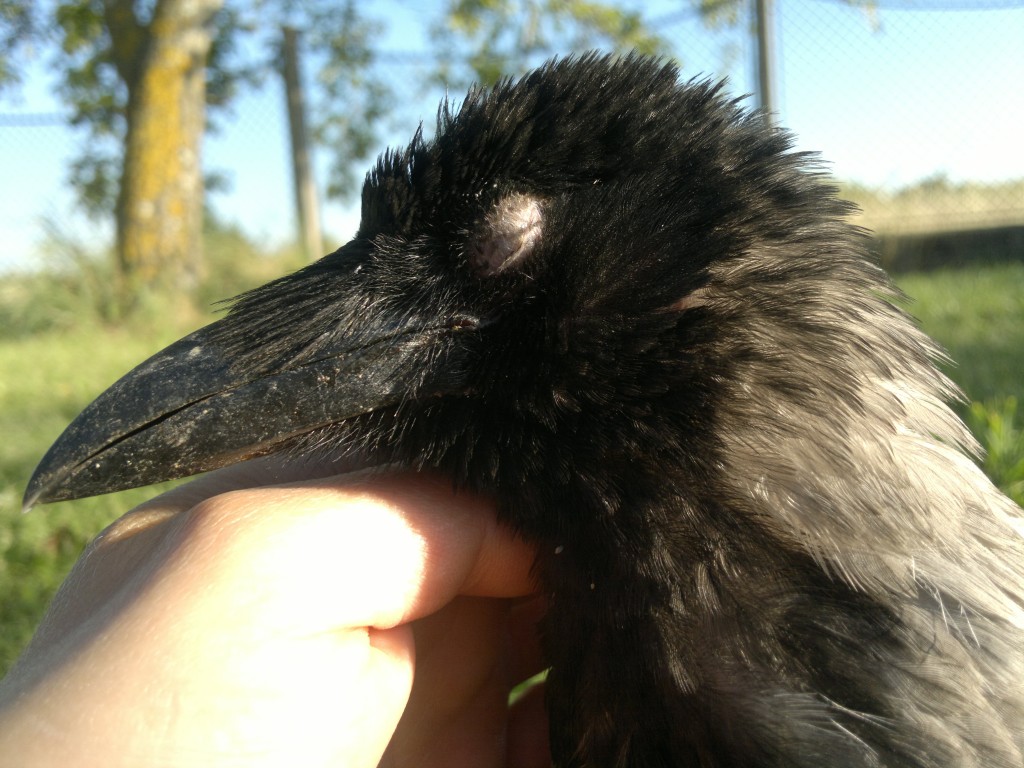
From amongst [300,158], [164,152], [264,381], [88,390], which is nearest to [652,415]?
[264,381]

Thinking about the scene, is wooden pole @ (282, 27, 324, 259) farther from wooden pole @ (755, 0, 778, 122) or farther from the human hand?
the human hand

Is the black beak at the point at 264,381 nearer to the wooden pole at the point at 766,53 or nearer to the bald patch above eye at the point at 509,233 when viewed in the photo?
the bald patch above eye at the point at 509,233

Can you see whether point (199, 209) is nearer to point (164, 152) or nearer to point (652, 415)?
point (164, 152)

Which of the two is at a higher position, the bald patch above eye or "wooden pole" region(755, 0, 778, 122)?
"wooden pole" region(755, 0, 778, 122)

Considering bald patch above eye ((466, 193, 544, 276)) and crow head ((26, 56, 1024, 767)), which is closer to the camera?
Result: crow head ((26, 56, 1024, 767))

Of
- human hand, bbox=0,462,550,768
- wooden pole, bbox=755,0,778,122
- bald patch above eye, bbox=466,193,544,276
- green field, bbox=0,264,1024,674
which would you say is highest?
wooden pole, bbox=755,0,778,122

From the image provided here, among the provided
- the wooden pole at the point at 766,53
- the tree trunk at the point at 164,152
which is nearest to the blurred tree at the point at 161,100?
the tree trunk at the point at 164,152

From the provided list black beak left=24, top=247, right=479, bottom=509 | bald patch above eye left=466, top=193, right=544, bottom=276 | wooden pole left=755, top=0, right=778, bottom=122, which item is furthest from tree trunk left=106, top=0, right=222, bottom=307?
bald patch above eye left=466, top=193, right=544, bottom=276

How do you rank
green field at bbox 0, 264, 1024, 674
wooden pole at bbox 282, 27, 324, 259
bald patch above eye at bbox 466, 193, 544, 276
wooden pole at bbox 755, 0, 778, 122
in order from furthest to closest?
1. wooden pole at bbox 282, 27, 324, 259
2. wooden pole at bbox 755, 0, 778, 122
3. green field at bbox 0, 264, 1024, 674
4. bald patch above eye at bbox 466, 193, 544, 276

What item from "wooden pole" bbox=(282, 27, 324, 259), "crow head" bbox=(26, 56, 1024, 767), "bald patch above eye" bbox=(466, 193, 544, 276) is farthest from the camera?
"wooden pole" bbox=(282, 27, 324, 259)
